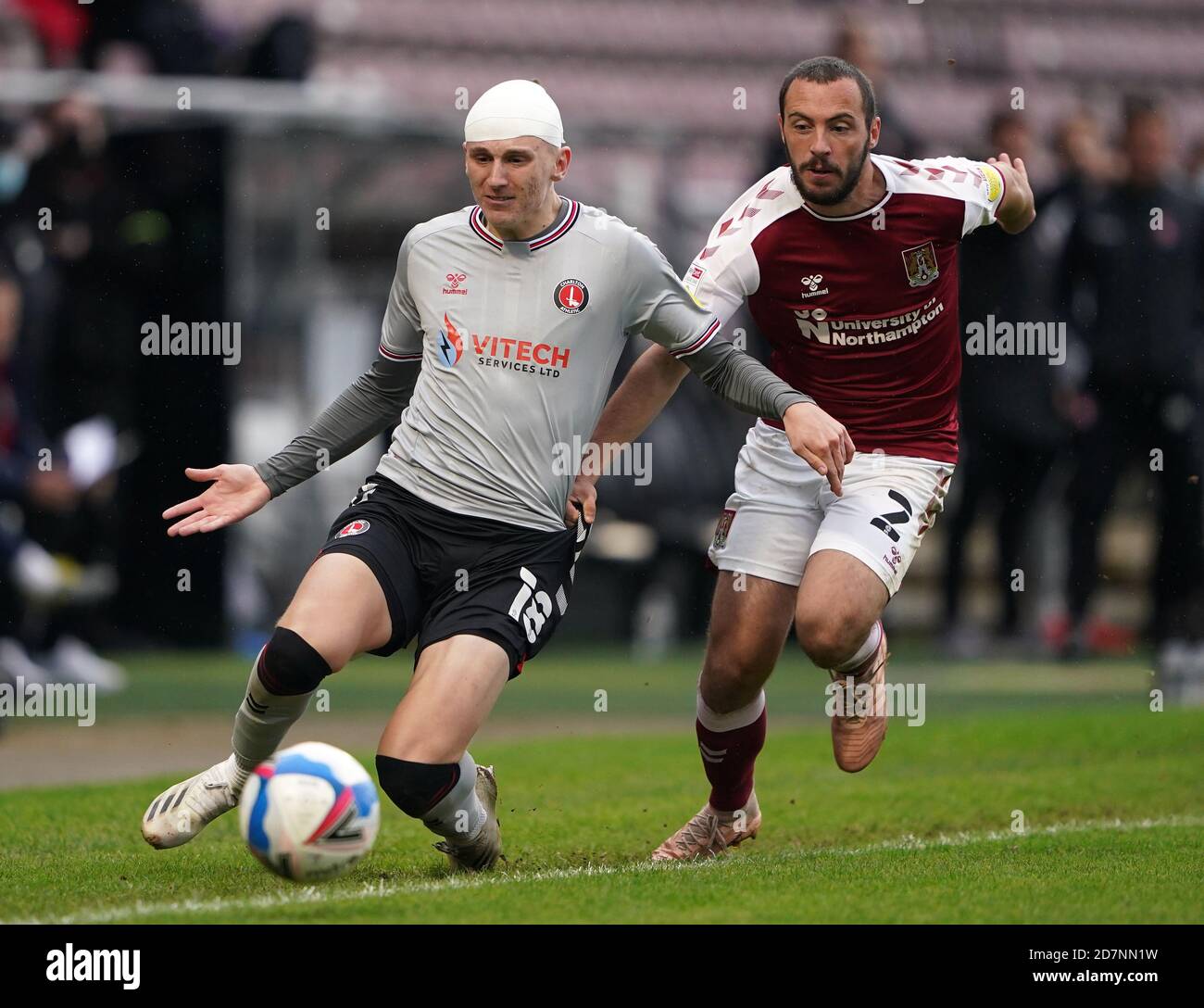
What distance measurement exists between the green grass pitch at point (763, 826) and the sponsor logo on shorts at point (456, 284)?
1.90 metres

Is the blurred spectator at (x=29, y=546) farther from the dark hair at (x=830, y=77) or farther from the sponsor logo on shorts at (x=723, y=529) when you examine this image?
the dark hair at (x=830, y=77)

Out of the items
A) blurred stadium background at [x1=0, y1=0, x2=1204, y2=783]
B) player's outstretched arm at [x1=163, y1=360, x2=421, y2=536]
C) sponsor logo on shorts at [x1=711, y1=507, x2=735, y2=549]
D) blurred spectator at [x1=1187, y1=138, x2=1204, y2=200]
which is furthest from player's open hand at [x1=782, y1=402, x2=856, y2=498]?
blurred spectator at [x1=1187, y1=138, x2=1204, y2=200]

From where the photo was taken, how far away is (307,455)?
651 centimetres

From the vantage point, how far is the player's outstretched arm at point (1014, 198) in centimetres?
706

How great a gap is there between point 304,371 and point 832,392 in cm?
848

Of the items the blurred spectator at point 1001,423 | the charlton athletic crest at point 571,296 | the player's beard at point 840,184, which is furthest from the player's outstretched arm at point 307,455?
the blurred spectator at point 1001,423

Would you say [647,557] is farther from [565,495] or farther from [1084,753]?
[565,495]

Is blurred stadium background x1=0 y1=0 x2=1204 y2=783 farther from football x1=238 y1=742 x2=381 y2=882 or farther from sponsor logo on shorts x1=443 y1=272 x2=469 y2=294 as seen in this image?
football x1=238 y1=742 x2=381 y2=882

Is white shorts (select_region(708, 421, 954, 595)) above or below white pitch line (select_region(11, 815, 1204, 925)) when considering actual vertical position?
above

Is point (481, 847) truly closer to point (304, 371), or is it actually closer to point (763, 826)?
point (763, 826)

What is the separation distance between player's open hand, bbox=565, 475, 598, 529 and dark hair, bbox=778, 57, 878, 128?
4.66 feet

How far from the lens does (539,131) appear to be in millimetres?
6230

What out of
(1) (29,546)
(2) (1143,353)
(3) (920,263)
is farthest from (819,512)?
(1) (29,546)

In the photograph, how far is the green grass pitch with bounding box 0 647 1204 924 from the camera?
18.2 feet
